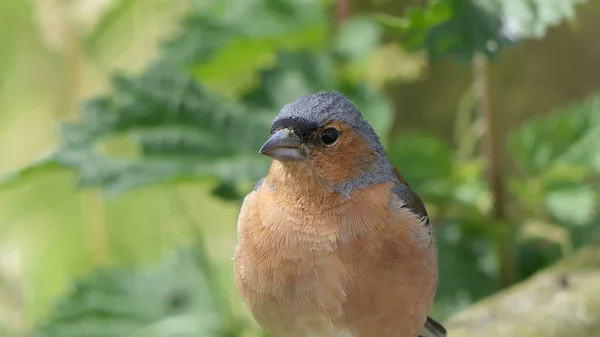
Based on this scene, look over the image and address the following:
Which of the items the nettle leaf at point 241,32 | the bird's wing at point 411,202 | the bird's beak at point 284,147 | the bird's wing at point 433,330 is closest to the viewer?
the bird's beak at point 284,147

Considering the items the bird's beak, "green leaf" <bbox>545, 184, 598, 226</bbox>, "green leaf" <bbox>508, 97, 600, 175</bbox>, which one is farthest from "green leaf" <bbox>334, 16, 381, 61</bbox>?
the bird's beak

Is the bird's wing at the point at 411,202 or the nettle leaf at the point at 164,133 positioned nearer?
the bird's wing at the point at 411,202

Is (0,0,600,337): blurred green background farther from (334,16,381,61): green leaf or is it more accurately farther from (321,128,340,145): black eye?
(321,128,340,145): black eye

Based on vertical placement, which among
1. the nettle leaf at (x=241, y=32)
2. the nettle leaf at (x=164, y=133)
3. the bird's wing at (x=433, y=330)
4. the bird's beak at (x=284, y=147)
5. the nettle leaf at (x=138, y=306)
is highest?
the nettle leaf at (x=241, y=32)

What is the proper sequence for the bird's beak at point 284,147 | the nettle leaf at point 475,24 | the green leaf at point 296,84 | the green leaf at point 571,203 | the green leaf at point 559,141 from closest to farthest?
the bird's beak at point 284,147 < the nettle leaf at point 475,24 < the green leaf at point 571,203 < the green leaf at point 559,141 < the green leaf at point 296,84

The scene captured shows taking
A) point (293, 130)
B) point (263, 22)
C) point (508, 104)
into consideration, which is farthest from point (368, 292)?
point (508, 104)

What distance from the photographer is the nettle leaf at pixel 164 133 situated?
204 centimetres

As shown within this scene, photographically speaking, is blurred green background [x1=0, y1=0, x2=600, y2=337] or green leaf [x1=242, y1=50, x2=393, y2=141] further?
green leaf [x1=242, y1=50, x2=393, y2=141]

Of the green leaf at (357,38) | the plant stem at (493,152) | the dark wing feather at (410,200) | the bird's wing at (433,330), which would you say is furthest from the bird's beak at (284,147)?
the green leaf at (357,38)

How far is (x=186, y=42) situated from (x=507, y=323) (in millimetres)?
1247

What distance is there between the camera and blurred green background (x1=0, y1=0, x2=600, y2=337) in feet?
6.69

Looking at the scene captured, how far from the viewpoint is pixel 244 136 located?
220 centimetres

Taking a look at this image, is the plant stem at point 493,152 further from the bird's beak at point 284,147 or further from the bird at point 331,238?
the bird's beak at point 284,147

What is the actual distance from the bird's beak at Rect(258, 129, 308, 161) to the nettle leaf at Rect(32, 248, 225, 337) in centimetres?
113
